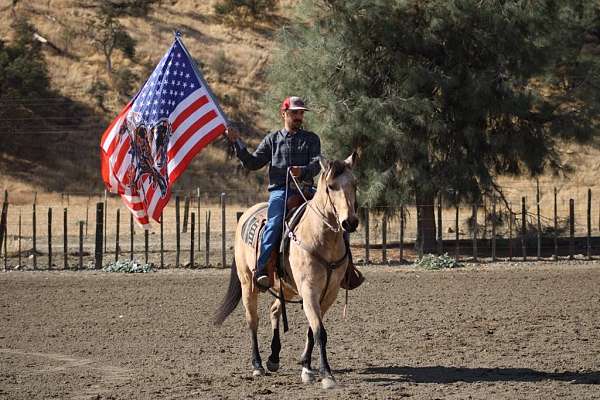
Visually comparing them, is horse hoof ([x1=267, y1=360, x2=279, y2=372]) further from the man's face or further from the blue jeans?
the man's face

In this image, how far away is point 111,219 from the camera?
33.5 m

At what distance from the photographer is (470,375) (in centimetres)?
944

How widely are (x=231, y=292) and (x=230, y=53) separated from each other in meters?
42.3

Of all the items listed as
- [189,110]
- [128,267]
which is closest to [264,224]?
[189,110]

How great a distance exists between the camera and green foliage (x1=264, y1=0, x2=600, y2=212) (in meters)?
25.1

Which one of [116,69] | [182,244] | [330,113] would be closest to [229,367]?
[330,113]

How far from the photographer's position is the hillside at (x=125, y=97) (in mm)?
42219

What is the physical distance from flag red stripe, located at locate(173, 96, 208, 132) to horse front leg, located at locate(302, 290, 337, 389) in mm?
3644

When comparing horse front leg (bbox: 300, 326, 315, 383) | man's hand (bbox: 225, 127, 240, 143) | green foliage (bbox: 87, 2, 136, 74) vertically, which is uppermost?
green foliage (bbox: 87, 2, 136, 74)

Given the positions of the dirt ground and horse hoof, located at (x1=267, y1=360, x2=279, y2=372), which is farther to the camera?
horse hoof, located at (x1=267, y1=360, x2=279, y2=372)

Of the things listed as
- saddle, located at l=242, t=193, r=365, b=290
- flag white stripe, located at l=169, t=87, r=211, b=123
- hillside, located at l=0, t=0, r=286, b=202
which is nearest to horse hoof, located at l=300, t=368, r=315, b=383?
saddle, located at l=242, t=193, r=365, b=290

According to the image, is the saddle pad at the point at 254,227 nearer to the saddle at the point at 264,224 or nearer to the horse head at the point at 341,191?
the saddle at the point at 264,224

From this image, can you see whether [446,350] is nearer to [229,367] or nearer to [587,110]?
[229,367]

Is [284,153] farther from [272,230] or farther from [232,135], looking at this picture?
[272,230]
